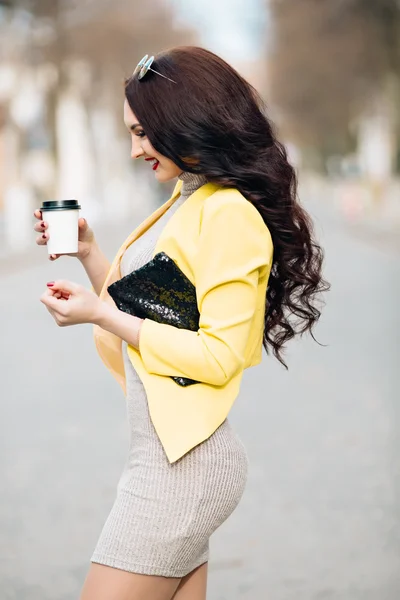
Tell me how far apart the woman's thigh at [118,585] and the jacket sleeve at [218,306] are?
44 centimetres

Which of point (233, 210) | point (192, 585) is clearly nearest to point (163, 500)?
point (192, 585)

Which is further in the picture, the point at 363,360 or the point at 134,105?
the point at 363,360

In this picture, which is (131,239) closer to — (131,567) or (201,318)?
(201,318)

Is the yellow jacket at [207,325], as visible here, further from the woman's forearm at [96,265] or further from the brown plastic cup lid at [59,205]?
the woman's forearm at [96,265]

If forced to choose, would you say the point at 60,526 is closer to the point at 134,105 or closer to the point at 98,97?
the point at 134,105

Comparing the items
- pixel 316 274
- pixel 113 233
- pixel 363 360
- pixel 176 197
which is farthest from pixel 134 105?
pixel 113 233

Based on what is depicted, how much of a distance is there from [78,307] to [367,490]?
3.61 m

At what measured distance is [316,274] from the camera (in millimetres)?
2654

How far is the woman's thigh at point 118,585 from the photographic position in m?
2.34

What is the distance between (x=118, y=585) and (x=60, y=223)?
2.58 feet

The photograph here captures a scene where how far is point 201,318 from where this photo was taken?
91.4 inches

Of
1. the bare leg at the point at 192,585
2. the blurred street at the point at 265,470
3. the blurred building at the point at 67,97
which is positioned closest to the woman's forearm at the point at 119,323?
the bare leg at the point at 192,585

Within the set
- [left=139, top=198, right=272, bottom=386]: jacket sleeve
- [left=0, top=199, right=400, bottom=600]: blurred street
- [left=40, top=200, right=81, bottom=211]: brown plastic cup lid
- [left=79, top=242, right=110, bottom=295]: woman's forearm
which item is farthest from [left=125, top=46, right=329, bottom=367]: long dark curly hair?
[left=0, top=199, right=400, bottom=600]: blurred street

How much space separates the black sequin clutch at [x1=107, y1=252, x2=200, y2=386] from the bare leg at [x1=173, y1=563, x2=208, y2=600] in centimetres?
51
